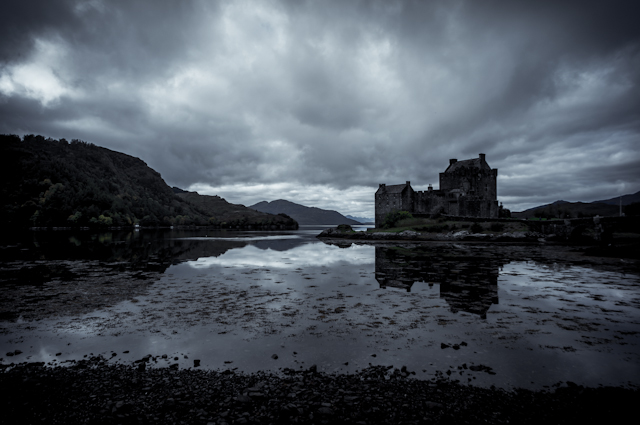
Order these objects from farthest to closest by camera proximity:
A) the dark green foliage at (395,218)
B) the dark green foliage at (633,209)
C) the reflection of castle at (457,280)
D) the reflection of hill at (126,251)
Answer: the dark green foliage at (395,218)
the dark green foliage at (633,209)
the reflection of hill at (126,251)
the reflection of castle at (457,280)

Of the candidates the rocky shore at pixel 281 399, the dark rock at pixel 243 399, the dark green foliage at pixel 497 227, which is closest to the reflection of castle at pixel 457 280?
the rocky shore at pixel 281 399

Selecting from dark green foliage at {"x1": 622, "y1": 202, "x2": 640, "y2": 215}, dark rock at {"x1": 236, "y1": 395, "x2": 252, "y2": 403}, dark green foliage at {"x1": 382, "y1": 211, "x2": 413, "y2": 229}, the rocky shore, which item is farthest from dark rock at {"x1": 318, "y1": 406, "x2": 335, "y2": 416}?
dark green foliage at {"x1": 382, "y1": 211, "x2": 413, "y2": 229}

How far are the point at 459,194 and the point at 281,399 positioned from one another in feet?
277

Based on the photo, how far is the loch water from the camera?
25.6 feet

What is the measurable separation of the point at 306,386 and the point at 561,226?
62866 millimetres

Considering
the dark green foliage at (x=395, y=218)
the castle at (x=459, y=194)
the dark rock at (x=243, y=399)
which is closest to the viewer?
the dark rock at (x=243, y=399)

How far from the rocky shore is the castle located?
7783cm

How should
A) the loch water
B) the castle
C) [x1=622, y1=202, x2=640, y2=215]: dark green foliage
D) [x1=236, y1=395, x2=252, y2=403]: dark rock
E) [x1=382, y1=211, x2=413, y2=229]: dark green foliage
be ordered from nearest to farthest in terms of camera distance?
[x1=236, y1=395, x2=252, y2=403]: dark rock
the loch water
[x1=622, y1=202, x2=640, y2=215]: dark green foliage
the castle
[x1=382, y1=211, x2=413, y2=229]: dark green foliage

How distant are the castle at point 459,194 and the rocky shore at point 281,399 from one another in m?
77.8

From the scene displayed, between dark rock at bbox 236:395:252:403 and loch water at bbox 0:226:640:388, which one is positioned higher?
dark rock at bbox 236:395:252:403

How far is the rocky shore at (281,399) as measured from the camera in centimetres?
541

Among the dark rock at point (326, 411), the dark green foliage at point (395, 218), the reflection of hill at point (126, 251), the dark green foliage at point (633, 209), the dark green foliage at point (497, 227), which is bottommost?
the reflection of hill at point (126, 251)

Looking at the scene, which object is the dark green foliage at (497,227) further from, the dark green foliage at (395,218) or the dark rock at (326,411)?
the dark rock at (326,411)

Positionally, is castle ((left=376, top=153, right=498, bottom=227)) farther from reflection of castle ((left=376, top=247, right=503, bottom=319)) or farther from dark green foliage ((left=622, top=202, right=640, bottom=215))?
reflection of castle ((left=376, top=247, right=503, bottom=319))
